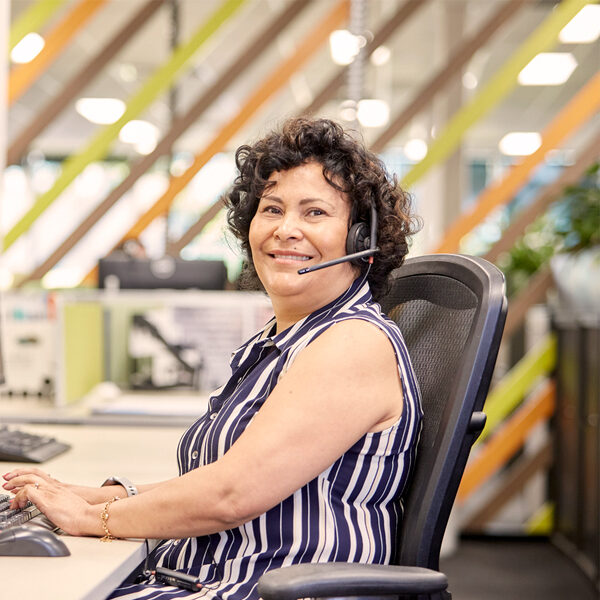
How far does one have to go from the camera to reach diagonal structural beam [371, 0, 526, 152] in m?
4.84

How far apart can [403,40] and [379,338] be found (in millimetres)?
6761

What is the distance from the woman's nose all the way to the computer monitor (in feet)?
6.21

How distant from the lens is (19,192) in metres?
12.4

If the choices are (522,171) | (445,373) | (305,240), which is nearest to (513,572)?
(522,171)

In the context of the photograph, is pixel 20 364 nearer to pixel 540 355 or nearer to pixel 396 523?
pixel 396 523

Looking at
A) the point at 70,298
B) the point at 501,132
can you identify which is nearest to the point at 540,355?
the point at 70,298

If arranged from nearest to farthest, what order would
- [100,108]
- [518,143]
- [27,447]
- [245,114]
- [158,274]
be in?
[27,447] → [158,274] → [245,114] → [100,108] → [518,143]

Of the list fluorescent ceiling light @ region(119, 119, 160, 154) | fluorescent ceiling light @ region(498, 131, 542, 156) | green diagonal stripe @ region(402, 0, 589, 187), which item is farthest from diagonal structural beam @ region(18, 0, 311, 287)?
fluorescent ceiling light @ region(498, 131, 542, 156)

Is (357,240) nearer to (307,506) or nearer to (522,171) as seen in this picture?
(307,506)

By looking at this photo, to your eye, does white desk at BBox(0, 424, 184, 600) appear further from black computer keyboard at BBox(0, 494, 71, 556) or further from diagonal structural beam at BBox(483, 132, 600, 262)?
diagonal structural beam at BBox(483, 132, 600, 262)

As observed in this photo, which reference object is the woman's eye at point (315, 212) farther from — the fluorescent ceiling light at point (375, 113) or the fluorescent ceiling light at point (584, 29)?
the fluorescent ceiling light at point (375, 113)

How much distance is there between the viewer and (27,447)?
189cm

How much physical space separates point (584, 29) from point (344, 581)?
6603 millimetres

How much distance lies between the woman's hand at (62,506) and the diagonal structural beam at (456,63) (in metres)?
3.71
